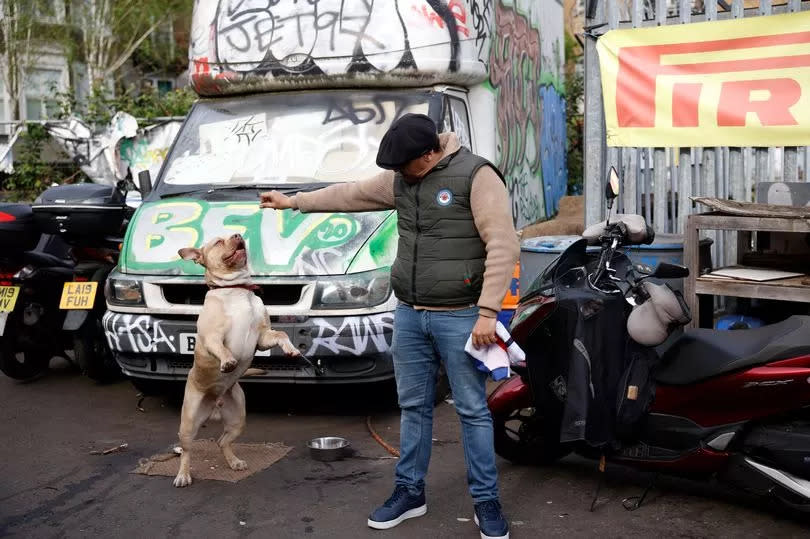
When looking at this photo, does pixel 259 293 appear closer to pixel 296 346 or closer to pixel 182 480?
pixel 296 346

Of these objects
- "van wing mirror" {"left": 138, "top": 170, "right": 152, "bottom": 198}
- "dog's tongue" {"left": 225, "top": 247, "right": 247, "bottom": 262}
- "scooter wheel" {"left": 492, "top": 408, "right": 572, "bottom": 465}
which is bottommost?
"scooter wheel" {"left": 492, "top": 408, "right": 572, "bottom": 465}

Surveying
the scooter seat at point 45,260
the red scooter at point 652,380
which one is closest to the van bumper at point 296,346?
the red scooter at point 652,380

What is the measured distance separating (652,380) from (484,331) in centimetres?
99

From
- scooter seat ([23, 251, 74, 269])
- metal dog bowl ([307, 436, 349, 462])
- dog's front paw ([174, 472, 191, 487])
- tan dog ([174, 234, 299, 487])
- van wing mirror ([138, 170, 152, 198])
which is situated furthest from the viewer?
scooter seat ([23, 251, 74, 269])

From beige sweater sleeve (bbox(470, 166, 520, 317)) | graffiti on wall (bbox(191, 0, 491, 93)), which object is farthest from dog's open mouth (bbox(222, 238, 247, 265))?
graffiti on wall (bbox(191, 0, 491, 93))

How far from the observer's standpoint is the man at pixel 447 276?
13.3 ft

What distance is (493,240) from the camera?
4.03 m

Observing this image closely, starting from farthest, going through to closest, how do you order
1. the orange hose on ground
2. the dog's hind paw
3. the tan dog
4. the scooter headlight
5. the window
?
the window < the scooter headlight < the orange hose on ground < the tan dog < the dog's hind paw

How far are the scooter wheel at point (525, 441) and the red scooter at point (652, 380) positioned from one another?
15.7 inches

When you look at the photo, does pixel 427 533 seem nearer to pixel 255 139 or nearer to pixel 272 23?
pixel 255 139

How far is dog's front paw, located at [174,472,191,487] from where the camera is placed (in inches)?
199

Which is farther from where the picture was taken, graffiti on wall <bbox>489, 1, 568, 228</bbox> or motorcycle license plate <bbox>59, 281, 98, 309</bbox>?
graffiti on wall <bbox>489, 1, 568, 228</bbox>

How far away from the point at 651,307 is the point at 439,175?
1.10m

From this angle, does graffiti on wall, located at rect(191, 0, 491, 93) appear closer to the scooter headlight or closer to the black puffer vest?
the scooter headlight
